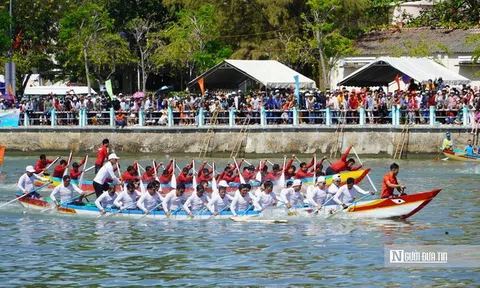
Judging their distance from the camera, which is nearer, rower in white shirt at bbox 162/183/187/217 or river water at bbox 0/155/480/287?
river water at bbox 0/155/480/287

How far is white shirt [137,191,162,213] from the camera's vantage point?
2855cm

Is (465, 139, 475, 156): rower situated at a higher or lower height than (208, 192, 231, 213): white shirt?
higher

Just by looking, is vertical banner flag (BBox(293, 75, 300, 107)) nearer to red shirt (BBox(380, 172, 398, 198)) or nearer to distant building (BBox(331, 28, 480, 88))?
distant building (BBox(331, 28, 480, 88))

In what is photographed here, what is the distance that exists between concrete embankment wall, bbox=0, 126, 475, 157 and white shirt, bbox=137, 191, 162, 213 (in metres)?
17.5

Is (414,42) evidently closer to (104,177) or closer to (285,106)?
(285,106)

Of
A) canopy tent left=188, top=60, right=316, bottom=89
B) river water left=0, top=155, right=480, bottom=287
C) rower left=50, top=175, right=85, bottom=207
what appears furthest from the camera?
canopy tent left=188, top=60, right=316, bottom=89

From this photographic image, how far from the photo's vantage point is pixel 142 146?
49.1 metres

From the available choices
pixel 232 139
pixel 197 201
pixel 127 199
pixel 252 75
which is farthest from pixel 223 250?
pixel 252 75

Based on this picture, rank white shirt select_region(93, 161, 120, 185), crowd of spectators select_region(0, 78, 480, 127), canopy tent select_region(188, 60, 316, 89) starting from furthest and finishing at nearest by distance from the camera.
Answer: canopy tent select_region(188, 60, 316, 89) < crowd of spectators select_region(0, 78, 480, 127) < white shirt select_region(93, 161, 120, 185)

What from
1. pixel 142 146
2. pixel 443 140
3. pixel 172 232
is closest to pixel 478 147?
pixel 443 140

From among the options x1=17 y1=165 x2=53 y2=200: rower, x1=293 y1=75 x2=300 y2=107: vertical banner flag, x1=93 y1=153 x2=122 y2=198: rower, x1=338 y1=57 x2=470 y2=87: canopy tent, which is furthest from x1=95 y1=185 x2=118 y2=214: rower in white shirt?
x1=338 y1=57 x2=470 y2=87: canopy tent

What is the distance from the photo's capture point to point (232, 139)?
155ft

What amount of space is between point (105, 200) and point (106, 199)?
1.6 inches

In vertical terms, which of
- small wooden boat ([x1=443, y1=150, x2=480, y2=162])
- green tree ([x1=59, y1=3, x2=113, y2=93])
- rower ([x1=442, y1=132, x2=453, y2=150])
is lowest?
small wooden boat ([x1=443, y1=150, x2=480, y2=162])
